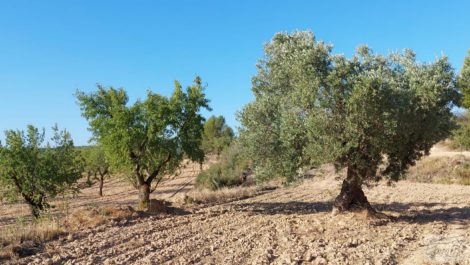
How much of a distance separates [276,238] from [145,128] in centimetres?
951

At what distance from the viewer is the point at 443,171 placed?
35.5 meters

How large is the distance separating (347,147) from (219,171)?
2789 cm

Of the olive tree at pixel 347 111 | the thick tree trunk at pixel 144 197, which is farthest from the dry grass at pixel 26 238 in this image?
the olive tree at pixel 347 111

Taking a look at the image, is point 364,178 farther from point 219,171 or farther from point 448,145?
point 448,145

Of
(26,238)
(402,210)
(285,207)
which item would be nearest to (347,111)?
(402,210)

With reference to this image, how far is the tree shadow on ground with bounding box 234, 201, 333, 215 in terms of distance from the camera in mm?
20453

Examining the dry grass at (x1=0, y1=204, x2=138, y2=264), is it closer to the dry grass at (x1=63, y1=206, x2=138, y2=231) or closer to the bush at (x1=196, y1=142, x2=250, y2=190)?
the dry grass at (x1=63, y1=206, x2=138, y2=231)

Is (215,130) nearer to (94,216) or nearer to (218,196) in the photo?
(218,196)

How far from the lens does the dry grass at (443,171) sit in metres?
32.6

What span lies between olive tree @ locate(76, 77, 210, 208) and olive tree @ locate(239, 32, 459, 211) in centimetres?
548

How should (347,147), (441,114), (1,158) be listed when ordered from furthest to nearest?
1. (1,158)
2. (441,114)
3. (347,147)

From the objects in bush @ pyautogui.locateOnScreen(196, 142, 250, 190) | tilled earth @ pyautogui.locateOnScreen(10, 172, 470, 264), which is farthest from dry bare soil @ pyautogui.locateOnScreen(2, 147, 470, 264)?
bush @ pyautogui.locateOnScreen(196, 142, 250, 190)

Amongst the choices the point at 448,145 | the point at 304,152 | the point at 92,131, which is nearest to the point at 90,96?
the point at 92,131

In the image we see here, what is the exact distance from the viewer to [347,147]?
1377 centimetres
